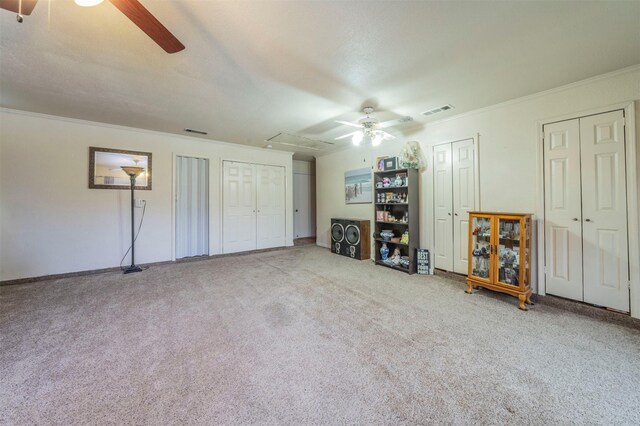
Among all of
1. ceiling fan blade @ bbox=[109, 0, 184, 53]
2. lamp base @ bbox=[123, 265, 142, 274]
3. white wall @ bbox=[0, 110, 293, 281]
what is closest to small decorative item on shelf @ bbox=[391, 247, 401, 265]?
ceiling fan blade @ bbox=[109, 0, 184, 53]

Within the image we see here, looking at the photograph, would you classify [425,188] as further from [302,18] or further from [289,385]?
[289,385]

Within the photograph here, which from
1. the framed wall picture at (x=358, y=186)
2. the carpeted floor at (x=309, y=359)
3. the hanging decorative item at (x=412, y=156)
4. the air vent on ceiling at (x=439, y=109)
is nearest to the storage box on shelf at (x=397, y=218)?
the hanging decorative item at (x=412, y=156)

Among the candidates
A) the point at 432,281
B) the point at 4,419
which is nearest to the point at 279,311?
the point at 4,419

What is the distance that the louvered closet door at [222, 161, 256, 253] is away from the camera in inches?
214

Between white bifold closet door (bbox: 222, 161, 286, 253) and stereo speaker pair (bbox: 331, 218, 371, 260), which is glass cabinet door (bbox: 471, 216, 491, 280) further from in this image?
white bifold closet door (bbox: 222, 161, 286, 253)

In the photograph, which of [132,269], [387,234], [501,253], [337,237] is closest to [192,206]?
[132,269]

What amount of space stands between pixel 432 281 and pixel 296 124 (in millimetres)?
3309

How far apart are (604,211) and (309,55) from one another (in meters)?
3.44

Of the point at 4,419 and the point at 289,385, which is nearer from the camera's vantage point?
the point at 4,419

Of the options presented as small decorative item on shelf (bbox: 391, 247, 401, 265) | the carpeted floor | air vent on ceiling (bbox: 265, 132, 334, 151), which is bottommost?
the carpeted floor

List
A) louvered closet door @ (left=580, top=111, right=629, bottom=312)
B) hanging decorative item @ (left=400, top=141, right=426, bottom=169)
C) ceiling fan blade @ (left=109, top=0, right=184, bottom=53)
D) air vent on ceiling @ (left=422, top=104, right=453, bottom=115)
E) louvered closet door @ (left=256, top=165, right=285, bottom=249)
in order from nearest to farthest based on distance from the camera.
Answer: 1. ceiling fan blade @ (left=109, top=0, right=184, bottom=53)
2. louvered closet door @ (left=580, top=111, right=629, bottom=312)
3. air vent on ceiling @ (left=422, top=104, right=453, bottom=115)
4. hanging decorative item @ (left=400, top=141, right=426, bottom=169)
5. louvered closet door @ (left=256, top=165, right=285, bottom=249)

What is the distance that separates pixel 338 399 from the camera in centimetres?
145

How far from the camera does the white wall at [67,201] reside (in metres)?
3.56

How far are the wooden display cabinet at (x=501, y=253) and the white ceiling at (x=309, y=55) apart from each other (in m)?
1.57
